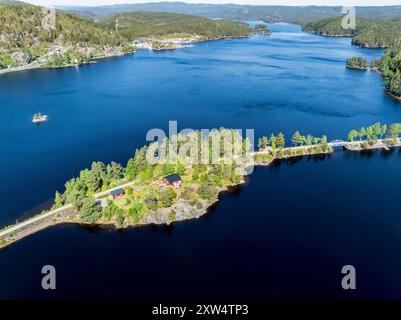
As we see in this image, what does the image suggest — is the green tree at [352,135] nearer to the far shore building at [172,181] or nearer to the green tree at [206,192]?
the green tree at [206,192]

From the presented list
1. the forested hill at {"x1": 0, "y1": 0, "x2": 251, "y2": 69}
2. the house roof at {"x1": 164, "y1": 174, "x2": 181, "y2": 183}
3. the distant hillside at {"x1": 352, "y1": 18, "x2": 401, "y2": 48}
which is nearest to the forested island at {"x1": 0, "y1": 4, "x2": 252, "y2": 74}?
the forested hill at {"x1": 0, "y1": 0, "x2": 251, "y2": 69}

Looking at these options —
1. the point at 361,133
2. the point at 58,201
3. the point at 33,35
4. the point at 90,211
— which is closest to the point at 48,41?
the point at 33,35

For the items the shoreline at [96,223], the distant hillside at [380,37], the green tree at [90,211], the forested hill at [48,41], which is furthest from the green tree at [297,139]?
the distant hillside at [380,37]

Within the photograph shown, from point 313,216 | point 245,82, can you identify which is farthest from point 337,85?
point 313,216

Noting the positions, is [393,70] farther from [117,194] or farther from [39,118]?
[39,118]

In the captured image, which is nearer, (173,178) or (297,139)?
(173,178)

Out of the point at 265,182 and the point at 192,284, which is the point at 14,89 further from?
the point at 192,284
